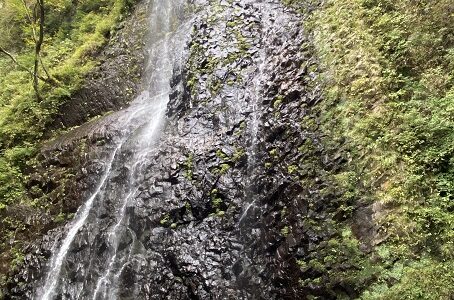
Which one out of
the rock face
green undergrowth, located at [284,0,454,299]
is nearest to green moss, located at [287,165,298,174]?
the rock face

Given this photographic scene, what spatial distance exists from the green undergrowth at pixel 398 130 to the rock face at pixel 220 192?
56cm

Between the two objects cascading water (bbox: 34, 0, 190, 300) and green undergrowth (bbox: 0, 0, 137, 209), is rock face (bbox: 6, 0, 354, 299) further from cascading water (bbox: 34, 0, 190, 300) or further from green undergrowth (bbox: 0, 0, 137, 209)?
green undergrowth (bbox: 0, 0, 137, 209)

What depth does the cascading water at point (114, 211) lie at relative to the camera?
8859 millimetres

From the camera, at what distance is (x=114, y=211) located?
976 centimetres

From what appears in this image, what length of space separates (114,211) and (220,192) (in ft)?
10.4

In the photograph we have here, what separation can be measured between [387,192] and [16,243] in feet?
33.1

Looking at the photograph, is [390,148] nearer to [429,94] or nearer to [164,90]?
[429,94]

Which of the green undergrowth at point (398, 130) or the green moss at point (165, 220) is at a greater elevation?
the green undergrowth at point (398, 130)

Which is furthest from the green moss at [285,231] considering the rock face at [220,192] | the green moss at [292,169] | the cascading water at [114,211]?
the cascading water at [114,211]

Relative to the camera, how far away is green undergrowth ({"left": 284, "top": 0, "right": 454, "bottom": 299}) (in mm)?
5129

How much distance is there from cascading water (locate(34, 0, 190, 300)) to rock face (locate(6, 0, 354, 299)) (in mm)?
38

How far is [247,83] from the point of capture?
992cm

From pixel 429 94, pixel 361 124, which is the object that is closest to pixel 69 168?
pixel 361 124

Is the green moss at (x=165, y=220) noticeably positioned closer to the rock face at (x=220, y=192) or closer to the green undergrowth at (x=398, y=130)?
the rock face at (x=220, y=192)
